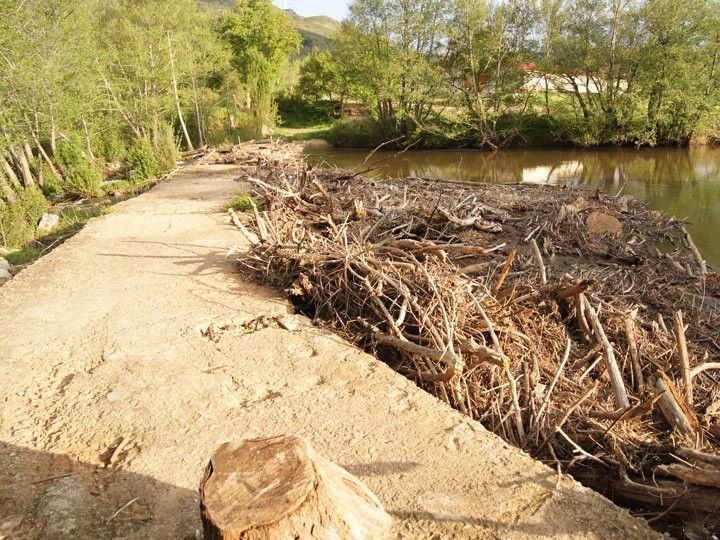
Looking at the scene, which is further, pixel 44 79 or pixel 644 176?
pixel 644 176

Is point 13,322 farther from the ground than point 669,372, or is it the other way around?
point 13,322

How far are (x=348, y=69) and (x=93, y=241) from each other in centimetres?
3155

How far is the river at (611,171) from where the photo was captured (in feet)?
45.4

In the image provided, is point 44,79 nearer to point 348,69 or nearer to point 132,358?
point 132,358

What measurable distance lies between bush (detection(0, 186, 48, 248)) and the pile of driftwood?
26.0 feet

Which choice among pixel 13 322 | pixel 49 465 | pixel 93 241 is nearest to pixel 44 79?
pixel 93 241

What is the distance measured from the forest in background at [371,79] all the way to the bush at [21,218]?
0.09 m

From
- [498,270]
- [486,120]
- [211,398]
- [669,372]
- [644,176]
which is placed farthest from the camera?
[486,120]

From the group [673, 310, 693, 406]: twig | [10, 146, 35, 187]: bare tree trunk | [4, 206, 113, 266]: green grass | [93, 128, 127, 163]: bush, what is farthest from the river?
[10, 146, 35, 187]: bare tree trunk

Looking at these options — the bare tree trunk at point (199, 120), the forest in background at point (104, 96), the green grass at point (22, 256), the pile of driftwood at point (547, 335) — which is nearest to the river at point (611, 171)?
the pile of driftwood at point (547, 335)

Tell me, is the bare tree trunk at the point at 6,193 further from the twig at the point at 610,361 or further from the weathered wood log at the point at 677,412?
the weathered wood log at the point at 677,412

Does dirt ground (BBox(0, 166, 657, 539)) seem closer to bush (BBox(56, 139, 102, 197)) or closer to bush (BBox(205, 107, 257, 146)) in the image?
bush (BBox(56, 139, 102, 197))

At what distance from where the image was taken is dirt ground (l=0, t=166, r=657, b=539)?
2.77 m

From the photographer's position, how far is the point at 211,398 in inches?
150
